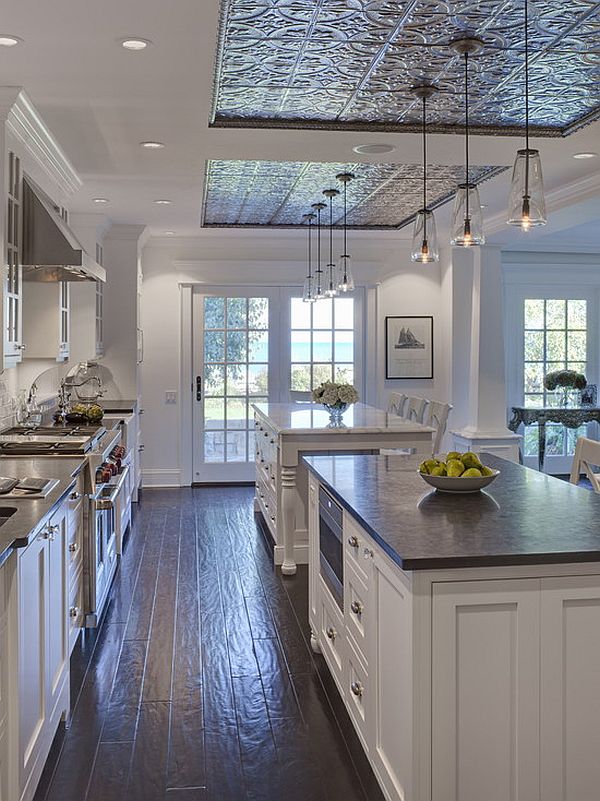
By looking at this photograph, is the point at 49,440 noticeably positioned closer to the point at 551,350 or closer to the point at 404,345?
the point at 404,345

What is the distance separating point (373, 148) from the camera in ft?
15.3

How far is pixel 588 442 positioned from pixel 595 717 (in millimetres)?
1583

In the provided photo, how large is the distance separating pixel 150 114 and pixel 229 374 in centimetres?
493

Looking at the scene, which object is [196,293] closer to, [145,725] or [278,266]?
[278,266]

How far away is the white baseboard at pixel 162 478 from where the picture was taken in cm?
861

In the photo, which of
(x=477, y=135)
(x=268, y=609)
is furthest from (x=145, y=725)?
(x=477, y=135)

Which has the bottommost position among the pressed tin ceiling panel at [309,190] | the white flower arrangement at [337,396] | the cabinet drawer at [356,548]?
the cabinet drawer at [356,548]

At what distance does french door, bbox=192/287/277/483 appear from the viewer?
8695 millimetres

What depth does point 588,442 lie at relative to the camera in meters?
3.48

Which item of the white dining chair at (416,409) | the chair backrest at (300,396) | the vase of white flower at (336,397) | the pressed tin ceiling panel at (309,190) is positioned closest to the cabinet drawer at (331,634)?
the vase of white flower at (336,397)

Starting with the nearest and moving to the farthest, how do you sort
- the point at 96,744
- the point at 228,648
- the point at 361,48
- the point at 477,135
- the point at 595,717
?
the point at 595,717, the point at 96,744, the point at 361,48, the point at 228,648, the point at 477,135

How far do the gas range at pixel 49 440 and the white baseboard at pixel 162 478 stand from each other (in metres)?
3.62

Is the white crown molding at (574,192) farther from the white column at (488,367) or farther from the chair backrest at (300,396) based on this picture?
the chair backrest at (300,396)

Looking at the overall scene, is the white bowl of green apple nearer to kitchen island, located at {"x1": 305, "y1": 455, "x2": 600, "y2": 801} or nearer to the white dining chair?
kitchen island, located at {"x1": 305, "y1": 455, "x2": 600, "y2": 801}
